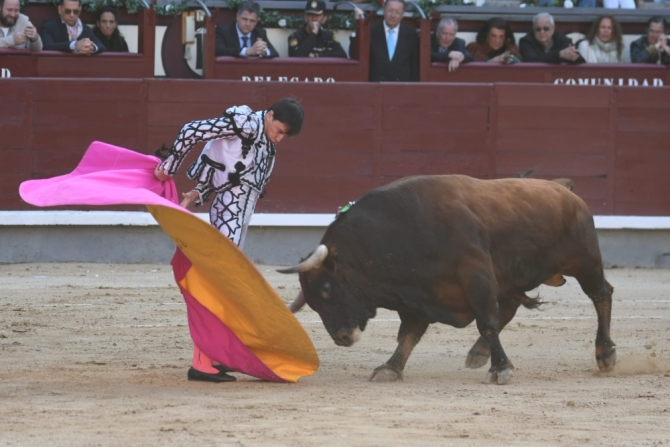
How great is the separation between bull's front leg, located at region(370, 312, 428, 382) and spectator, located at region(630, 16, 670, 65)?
18.9ft

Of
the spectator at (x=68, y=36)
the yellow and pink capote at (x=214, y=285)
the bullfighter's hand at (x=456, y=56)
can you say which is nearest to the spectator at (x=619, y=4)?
the bullfighter's hand at (x=456, y=56)

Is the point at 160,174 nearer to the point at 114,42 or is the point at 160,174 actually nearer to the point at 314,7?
the point at 314,7

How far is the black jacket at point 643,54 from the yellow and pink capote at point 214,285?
6.31m

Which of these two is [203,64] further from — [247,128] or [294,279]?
[247,128]

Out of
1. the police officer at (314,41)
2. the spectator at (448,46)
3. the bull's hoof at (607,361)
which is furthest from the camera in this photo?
the spectator at (448,46)

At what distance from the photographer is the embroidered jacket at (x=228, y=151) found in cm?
467

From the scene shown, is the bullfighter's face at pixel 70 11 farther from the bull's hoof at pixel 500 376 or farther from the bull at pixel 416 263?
the bull's hoof at pixel 500 376

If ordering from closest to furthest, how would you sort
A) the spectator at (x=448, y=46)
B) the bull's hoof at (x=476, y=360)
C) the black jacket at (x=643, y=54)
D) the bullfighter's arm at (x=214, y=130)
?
the bullfighter's arm at (x=214, y=130), the bull's hoof at (x=476, y=360), the spectator at (x=448, y=46), the black jacket at (x=643, y=54)

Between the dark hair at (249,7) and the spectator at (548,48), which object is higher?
the dark hair at (249,7)

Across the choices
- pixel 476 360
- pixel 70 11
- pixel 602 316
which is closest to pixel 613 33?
pixel 70 11

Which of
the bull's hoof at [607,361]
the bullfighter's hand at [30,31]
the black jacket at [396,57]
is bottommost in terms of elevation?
the bull's hoof at [607,361]

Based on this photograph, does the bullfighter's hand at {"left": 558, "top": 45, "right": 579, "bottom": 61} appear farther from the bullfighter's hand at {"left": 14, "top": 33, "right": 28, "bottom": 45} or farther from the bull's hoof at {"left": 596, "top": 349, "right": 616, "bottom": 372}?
the bull's hoof at {"left": 596, "top": 349, "right": 616, "bottom": 372}

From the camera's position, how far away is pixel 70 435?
11.7 feet

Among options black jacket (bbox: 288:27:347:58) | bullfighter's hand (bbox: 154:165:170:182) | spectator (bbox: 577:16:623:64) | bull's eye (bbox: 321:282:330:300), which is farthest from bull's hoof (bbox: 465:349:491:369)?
spectator (bbox: 577:16:623:64)
